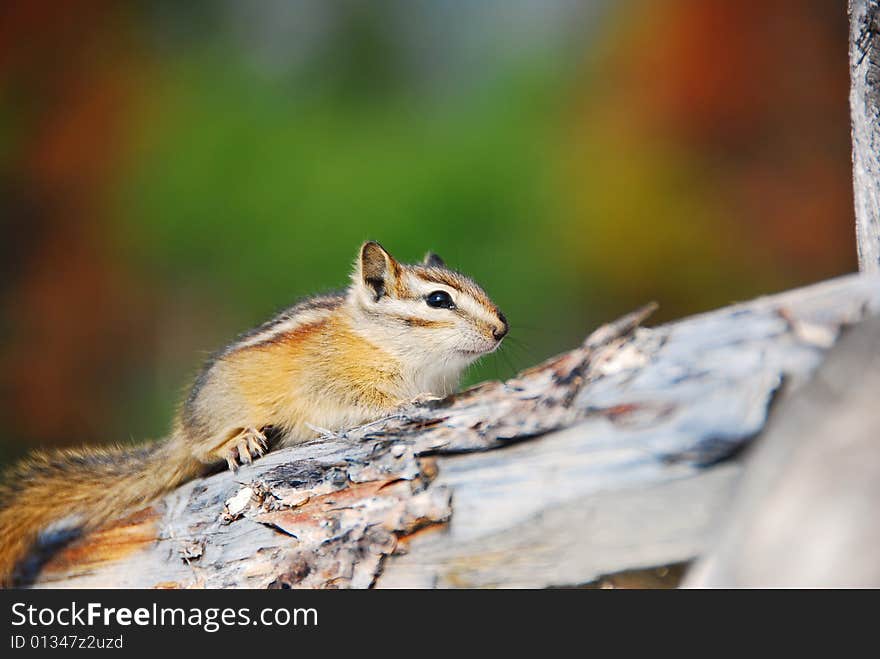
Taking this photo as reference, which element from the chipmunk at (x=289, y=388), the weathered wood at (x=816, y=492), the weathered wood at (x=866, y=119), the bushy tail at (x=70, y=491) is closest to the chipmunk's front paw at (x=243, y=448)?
the chipmunk at (x=289, y=388)

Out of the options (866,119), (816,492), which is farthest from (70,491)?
(866,119)

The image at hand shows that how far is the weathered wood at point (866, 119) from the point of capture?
5.73 feet

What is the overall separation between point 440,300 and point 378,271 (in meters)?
0.18

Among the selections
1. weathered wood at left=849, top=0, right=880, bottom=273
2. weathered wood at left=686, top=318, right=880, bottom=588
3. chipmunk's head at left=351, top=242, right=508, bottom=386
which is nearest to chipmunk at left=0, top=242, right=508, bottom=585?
chipmunk's head at left=351, top=242, right=508, bottom=386

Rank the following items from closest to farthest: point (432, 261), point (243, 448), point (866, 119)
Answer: point (866, 119) → point (243, 448) → point (432, 261)

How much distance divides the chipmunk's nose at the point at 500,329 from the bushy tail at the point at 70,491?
2.55 ft

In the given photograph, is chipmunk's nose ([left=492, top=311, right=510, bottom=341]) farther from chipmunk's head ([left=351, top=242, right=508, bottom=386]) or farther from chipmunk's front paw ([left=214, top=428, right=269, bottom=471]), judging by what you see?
chipmunk's front paw ([left=214, top=428, right=269, bottom=471])

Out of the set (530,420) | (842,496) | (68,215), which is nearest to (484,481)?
(530,420)

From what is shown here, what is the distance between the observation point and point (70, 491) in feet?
6.55

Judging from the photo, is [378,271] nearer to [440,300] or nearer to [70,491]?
[440,300]

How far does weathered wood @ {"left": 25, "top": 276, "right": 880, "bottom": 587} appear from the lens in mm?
1259
